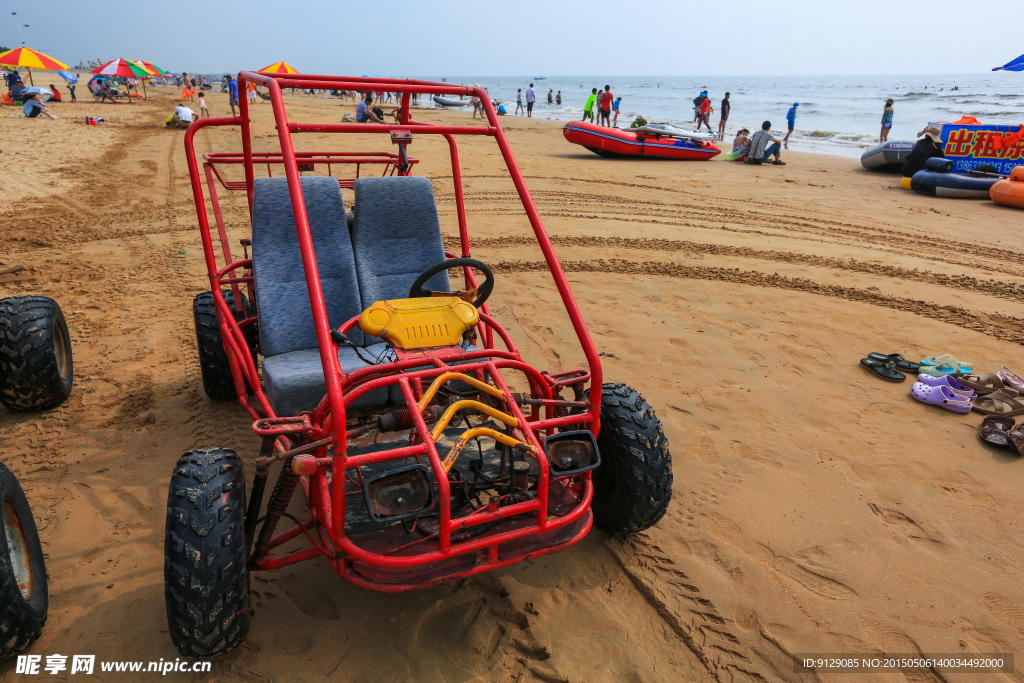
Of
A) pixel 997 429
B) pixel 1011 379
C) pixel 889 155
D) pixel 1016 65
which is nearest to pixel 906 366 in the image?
pixel 1011 379

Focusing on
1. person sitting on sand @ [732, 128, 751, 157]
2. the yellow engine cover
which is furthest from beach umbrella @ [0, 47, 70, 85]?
the yellow engine cover

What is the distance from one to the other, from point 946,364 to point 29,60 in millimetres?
27003

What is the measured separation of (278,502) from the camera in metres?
2.04

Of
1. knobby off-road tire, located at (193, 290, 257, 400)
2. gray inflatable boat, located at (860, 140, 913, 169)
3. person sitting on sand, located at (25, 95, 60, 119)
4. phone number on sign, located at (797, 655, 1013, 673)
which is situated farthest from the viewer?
person sitting on sand, located at (25, 95, 60, 119)

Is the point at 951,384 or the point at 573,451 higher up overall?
the point at 573,451

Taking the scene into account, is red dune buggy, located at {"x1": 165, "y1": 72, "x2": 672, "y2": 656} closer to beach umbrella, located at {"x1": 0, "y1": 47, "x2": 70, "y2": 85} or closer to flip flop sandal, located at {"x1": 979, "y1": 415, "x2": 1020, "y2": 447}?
flip flop sandal, located at {"x1": 979, "y1": 415, "x2": 1020, "y2": 447}

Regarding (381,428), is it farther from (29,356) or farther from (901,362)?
(901,362)

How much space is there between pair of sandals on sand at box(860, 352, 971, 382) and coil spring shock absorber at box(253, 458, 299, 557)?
13.2ft

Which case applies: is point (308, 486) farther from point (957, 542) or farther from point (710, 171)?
point (710, 171)

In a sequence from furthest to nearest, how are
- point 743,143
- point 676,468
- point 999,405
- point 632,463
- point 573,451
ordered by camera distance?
point 743,143 → point 999,405 → point 676,468 → point 632,463 → point 573,451

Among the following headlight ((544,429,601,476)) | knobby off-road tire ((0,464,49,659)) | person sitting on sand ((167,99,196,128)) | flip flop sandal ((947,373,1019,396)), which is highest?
person sitting on sand ((167,99,196,128))

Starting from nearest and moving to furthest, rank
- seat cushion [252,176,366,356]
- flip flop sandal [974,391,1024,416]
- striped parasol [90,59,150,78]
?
seat cushion [252,176,366,356] < flip flop sandal [974,391,1024,416] < striped parasol [90,59,150,78]

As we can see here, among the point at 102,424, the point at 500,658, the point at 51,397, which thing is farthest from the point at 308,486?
the point at 51,397

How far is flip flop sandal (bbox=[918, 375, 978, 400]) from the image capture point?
3.88m
